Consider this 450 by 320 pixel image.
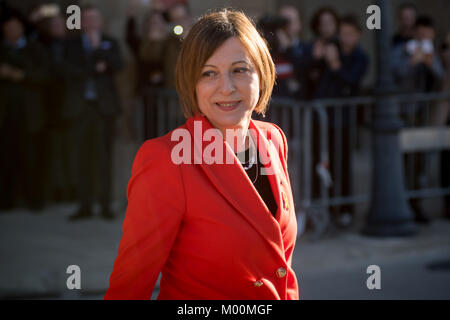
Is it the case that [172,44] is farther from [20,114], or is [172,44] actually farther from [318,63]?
[20,114]

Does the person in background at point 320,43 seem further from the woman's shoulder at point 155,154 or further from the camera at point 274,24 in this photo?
the woman's shoulder at point 155,154

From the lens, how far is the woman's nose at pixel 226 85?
2.38 m

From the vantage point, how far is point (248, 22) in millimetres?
2449

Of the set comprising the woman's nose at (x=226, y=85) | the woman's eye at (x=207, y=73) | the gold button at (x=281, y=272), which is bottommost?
the gold button at (x=281, y=272)

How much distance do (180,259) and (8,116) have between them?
6366 mm

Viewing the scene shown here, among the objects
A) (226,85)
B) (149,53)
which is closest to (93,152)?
(149,53)

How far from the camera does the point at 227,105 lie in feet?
7.98

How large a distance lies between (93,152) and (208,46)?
19.5 feet

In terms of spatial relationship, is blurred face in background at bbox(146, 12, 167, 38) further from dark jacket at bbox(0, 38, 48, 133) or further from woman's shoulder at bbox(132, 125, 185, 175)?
woman's shoulder at bbox(132, 125, 185, 175)

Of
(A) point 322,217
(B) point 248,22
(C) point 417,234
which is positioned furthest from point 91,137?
(B) point 248,22

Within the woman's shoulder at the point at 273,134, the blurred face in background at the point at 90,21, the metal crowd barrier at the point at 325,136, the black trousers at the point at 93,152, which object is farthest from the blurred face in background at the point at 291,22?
the woman's shoulder at the point at 273,134

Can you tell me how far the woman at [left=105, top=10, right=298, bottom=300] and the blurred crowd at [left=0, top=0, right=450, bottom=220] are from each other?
16.6 ft

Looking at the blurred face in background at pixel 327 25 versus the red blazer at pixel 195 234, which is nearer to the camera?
the red blazer at pixel 195 234

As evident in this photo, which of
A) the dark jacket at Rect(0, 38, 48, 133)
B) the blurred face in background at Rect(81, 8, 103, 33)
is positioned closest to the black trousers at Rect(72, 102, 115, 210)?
the dark jacket at Rect(0, 38, 48, 133)
